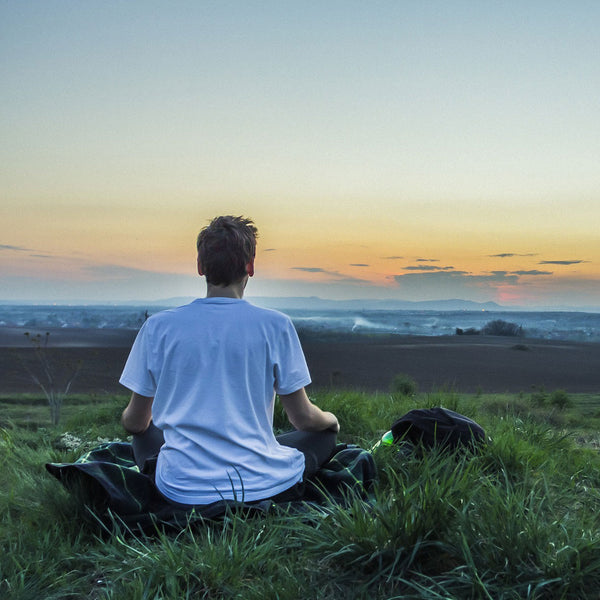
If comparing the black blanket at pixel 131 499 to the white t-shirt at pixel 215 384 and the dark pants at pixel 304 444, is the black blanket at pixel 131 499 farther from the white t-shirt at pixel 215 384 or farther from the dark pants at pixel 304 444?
the dark pants at pixel 304 444

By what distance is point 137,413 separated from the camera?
9.60 feet

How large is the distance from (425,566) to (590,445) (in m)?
3.94

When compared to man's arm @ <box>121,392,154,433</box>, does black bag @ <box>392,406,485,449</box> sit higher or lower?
lower

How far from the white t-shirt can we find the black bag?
1.39m

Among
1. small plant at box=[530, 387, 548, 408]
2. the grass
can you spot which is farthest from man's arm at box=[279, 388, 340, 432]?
small plant at box=[530, 387, 548, 408]

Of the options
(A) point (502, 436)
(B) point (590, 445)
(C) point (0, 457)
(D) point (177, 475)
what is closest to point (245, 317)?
(D) point (177, 475)

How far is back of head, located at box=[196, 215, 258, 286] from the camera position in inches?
104

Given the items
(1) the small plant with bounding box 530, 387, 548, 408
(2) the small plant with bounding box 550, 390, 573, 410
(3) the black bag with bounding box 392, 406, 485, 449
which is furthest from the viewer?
(2) the small plant with bounding box 550, 390, 573, 410

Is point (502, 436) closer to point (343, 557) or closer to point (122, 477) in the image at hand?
point (343, 557)

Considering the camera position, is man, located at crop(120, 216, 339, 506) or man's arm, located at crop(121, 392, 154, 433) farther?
man's arm, located at crop(121, 392, 154, 433)

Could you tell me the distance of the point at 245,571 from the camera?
2.38m

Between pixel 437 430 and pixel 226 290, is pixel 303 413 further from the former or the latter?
pixel 437 430

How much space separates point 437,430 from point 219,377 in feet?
5.89

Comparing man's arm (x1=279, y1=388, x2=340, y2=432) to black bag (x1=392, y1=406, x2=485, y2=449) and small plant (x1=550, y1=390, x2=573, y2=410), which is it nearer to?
black bag (x1=392, y1=406, x2=485, y2=449)
